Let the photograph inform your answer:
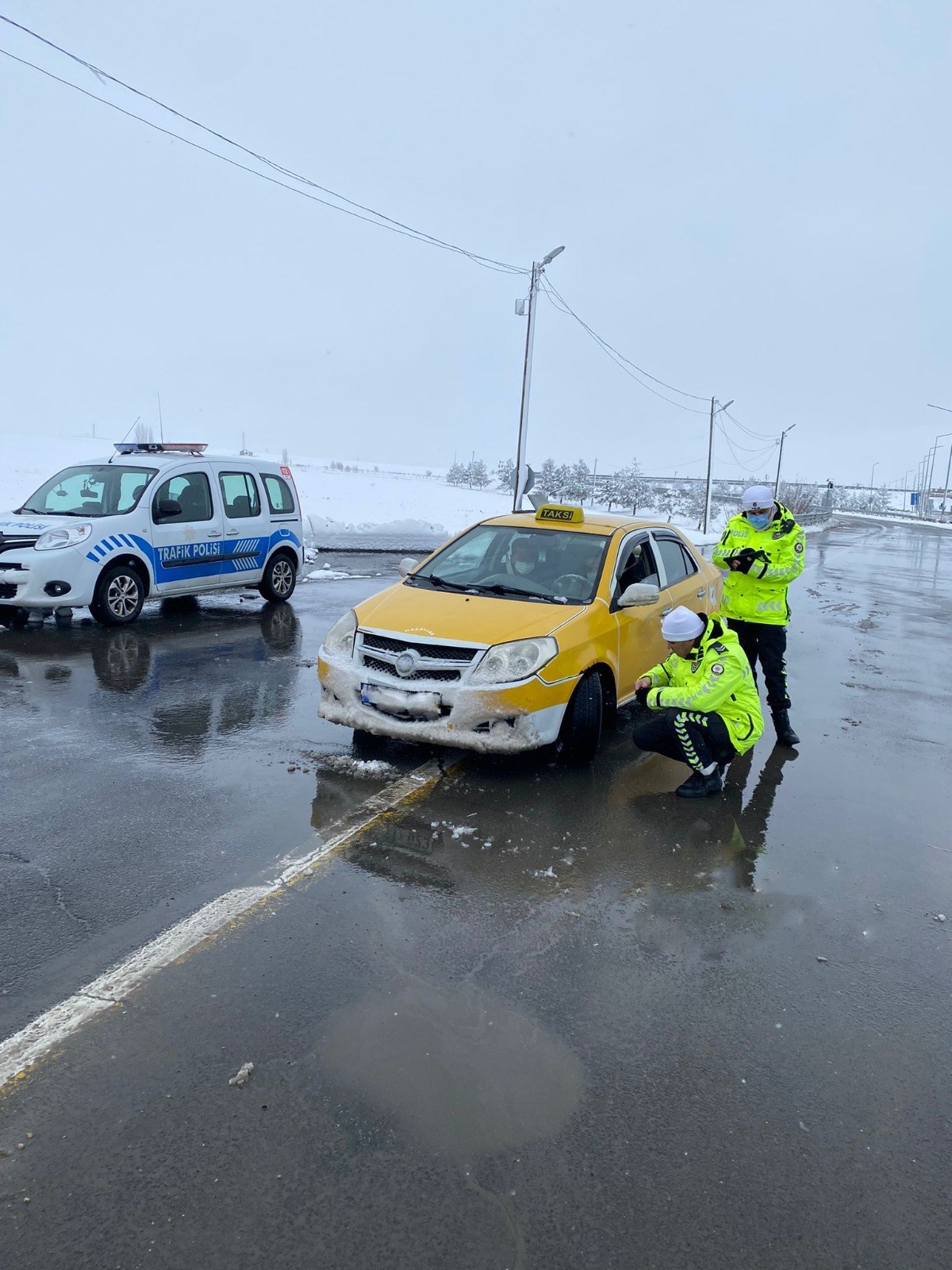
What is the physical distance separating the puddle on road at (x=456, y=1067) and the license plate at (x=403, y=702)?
7.15ft

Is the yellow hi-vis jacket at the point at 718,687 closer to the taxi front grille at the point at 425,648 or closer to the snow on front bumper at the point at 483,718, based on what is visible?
the snow on front bumper at the point at 483,718

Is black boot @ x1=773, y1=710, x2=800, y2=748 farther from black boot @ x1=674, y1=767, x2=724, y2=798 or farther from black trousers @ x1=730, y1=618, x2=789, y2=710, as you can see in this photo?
black boot @ x1=674, y1=767, x2=724, y2=798

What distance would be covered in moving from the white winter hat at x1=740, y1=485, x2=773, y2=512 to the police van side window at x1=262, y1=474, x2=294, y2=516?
6.98m

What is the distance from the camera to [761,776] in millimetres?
5988

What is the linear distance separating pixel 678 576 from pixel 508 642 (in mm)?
2702

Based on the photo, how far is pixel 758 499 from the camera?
6.58m

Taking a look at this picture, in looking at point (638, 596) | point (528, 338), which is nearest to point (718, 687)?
point (638, 596)

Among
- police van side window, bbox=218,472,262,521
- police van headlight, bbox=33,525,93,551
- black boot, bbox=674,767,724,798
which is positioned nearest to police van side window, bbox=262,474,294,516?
police van side window, bbox=218,472,262,521

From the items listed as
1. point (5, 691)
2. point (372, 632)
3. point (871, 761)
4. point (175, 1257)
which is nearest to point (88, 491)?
point (5, 691)

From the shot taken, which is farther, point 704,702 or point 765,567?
point 765,567

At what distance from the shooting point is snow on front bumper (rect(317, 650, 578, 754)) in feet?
17.1

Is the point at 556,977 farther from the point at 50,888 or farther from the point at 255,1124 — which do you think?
the point at 50,888

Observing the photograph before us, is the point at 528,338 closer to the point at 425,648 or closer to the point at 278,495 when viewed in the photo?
the point at 278,495

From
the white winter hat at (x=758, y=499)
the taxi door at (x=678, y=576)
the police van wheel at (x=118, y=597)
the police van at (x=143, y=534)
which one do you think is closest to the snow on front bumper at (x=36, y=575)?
the police van at (x=143, y=534)
